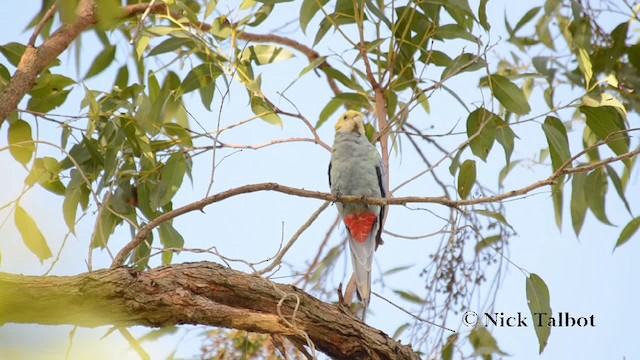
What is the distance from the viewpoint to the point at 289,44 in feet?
14.2

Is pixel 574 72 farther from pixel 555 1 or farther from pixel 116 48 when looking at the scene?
pixel 116 48

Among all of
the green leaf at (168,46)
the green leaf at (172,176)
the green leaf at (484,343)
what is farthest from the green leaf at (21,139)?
the green leaf at (484,343)

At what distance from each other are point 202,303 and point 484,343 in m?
1.85

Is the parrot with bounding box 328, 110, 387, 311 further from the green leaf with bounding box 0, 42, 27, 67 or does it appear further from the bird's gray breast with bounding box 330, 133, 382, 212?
the green leaf with bounding box 0, 42, 27, 67

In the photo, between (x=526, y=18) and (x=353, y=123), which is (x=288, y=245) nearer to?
(x=353, y=123)

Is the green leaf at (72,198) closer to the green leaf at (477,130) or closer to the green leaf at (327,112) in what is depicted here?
the green leaf at (327,112)

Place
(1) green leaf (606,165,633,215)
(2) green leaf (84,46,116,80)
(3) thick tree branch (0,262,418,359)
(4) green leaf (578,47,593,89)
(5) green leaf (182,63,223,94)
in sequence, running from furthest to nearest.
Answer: (1) green leaf (606,165,633,215) → (2) green leaf (84,46,116,80) → (5) green leaf (182,63,223,94) → (4) green leaf (578,47,593,89) → (3) thick tree branch (0,262,418,359)

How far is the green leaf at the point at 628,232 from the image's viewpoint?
11.7 feet

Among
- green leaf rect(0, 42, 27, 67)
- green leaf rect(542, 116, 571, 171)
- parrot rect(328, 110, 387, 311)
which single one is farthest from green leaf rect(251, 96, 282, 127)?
green leaf rect(542, 116, 571, 171)

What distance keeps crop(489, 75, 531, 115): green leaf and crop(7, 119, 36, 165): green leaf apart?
1.97 meters

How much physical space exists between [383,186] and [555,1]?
1.42m

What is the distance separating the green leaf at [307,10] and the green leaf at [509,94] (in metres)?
0.84

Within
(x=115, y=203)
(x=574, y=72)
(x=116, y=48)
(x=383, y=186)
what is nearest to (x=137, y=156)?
(x=115, y=203)

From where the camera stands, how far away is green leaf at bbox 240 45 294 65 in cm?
347
